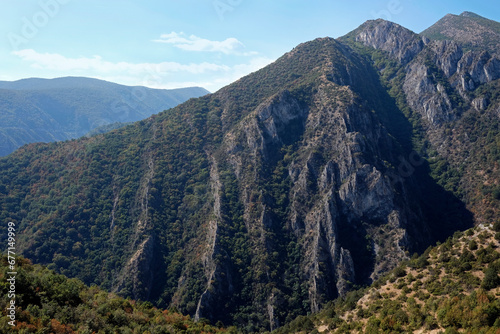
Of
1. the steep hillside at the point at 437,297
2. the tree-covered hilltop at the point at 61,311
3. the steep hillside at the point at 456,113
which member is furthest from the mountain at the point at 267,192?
the tree-covered hilltop at the point at 61,311

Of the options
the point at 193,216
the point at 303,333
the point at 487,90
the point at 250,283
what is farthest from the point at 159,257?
the point at 487,90

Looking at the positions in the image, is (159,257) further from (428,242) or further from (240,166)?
(428,242)

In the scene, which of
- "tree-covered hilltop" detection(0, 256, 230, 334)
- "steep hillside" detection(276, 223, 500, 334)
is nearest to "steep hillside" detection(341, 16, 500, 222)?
"steep hillside" detection(276, 223, 500, 334)

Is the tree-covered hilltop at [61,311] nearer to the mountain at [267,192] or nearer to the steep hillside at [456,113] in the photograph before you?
the mountain at [267,192]

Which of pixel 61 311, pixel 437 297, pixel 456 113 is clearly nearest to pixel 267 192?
pixel 437 297

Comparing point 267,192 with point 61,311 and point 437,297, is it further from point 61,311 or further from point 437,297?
point 61,311
